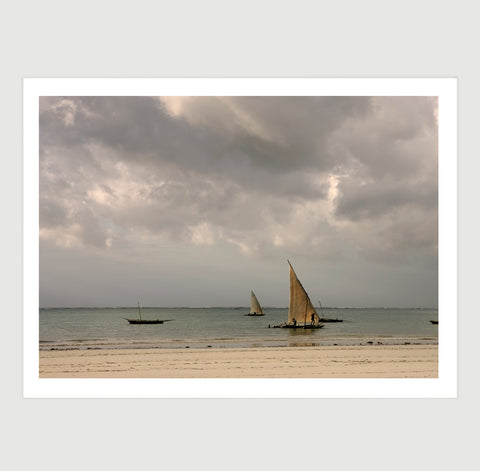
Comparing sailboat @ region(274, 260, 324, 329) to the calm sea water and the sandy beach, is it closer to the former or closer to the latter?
the calm sea water

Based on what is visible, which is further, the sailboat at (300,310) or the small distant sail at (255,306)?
the small distant sail at (255,306)

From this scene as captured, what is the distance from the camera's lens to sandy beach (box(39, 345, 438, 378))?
644 cm

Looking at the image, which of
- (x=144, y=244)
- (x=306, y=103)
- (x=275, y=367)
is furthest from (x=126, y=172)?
(x=275, y=367)

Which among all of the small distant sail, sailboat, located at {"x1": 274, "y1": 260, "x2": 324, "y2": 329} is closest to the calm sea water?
sailboat, located at {"x1": 274, "y1": 260, "x2": 324, "y2": 329}

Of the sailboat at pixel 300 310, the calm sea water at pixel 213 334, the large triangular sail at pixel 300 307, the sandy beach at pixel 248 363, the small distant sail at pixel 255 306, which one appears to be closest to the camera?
the sandy beach at pixel 248 363

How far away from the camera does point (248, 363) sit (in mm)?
7180

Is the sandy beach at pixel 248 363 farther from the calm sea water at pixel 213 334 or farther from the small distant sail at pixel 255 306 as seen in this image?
the small distant sail at pixel 255 306

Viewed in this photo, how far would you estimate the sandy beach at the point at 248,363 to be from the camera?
6438 mm

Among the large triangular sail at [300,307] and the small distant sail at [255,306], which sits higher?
the large triangular sail at [300,307]

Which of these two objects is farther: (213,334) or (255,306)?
(255,306)

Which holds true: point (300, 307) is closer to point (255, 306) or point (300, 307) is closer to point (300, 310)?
point (300, 310)

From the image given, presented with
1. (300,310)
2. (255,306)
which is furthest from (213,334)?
(255,306)

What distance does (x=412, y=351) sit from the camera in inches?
345

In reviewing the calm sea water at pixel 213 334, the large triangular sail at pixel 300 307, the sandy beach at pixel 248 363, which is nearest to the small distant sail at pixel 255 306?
the calm sea water at pixel 213 334
